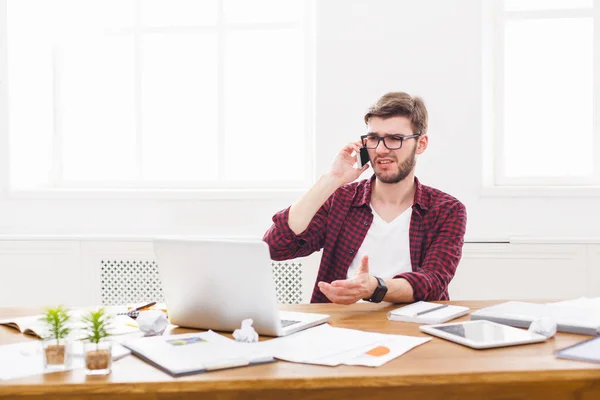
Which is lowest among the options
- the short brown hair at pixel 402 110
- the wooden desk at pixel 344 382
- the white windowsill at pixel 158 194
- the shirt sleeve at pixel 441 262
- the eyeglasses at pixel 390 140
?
the wooden desk at pixel 344 382

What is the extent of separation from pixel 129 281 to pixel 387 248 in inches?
61.5

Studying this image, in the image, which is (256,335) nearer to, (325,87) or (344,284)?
(344,284)

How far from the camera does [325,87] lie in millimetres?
3162

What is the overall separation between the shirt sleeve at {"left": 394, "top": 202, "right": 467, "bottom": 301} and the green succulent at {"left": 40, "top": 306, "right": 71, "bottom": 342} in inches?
39.2

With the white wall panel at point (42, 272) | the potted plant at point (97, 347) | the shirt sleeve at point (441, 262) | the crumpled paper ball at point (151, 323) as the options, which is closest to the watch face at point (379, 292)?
the shirt sleeve at point (441, 262)

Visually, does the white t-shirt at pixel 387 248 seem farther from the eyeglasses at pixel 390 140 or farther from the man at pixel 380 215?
the eyeglasses at pixel 390 140

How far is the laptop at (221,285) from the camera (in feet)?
4.63

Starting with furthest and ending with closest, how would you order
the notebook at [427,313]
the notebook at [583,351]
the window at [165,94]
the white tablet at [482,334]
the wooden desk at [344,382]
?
the window at [165,94]
the notebook at [427,313]
the white tablet at [482,334]
the notebook at [583,351]
the wooden desk at [344,382]

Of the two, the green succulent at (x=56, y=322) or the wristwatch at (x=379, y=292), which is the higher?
the green succulent at (x=56, y=322)

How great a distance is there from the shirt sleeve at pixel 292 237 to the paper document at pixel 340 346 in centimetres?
72

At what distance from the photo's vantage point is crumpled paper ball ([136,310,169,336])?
4.93ft

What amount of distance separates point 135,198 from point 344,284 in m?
1.87

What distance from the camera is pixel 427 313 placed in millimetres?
1687

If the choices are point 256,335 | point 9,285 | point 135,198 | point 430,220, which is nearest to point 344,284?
point 256,335
